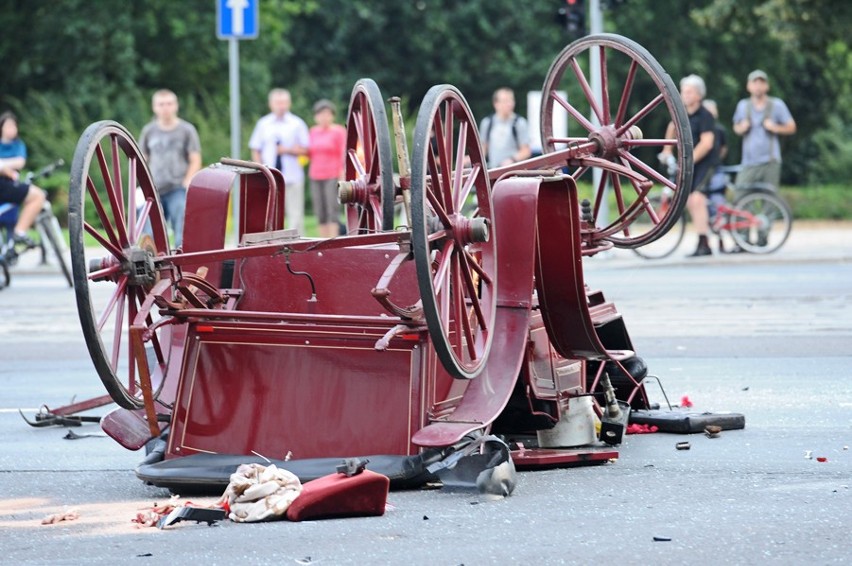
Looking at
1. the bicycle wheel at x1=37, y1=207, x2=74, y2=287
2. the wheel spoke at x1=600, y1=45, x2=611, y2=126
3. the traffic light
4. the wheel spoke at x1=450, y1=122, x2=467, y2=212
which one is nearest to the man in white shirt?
the bicycle wheel at x1=37, y1=207, x2=74, y2=287

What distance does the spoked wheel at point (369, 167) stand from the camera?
7.09 meters

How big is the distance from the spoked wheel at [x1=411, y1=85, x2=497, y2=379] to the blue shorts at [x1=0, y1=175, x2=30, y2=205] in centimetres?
1050

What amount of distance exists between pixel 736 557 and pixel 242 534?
1.66 m

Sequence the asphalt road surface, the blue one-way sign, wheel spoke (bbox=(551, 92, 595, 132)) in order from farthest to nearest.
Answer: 1. the blue one-way sign
2. wheel spoke (bbox=(551, 92, 595, 132))
3. the asphalt road surface

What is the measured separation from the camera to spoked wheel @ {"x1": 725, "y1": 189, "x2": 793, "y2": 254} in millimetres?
18359

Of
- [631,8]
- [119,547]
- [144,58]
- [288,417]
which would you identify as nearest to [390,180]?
[288,417]

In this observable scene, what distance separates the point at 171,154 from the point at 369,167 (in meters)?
9.03

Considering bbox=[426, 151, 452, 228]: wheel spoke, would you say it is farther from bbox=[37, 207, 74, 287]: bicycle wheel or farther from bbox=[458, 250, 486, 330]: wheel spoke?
bbox=[37, 207, 74, 287]: bicycle wheel

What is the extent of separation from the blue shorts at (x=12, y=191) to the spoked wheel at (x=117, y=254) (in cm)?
963

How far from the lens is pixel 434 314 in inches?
227

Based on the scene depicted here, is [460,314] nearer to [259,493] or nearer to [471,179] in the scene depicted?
[471,179]

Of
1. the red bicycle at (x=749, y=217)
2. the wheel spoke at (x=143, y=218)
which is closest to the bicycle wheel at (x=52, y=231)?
the red bicycle at (x=749, y=217)

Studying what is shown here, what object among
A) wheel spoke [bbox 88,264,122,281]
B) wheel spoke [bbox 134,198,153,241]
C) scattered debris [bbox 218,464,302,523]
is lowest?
scattered debris [bbox 218,464,302,523]

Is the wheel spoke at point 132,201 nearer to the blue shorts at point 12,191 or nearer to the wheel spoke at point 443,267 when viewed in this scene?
the wheel spoke at point 443,267
